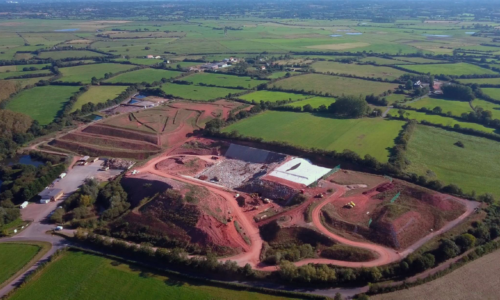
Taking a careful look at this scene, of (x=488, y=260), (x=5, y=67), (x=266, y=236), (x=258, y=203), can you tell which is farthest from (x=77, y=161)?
(x=5, y=67)

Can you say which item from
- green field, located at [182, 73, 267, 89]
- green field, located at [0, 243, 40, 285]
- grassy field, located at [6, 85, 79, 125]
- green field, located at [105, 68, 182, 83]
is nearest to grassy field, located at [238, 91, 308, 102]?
green field, located at [182, 73, 267, 89]

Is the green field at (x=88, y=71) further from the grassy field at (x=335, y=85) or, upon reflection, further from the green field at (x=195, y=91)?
the grassy field at (x=335, y=85)

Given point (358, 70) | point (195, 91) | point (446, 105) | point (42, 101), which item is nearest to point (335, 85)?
point (358, 70)

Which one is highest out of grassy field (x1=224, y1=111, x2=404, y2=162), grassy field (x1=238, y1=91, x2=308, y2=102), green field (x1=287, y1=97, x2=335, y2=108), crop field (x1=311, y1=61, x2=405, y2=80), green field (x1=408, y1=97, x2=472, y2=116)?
crop field (x1=311, y1=61, x2=405, y2=80)

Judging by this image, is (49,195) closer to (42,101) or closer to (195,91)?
(42,101)

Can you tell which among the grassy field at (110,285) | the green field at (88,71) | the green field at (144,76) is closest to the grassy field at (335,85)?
the green field at (144,76)

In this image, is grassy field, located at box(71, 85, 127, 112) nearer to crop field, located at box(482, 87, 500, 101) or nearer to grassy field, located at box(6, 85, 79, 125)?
grassy field, located at box(6, 85, 79, 125)

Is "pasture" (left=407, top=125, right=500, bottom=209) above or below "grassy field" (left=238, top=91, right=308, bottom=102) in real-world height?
below
